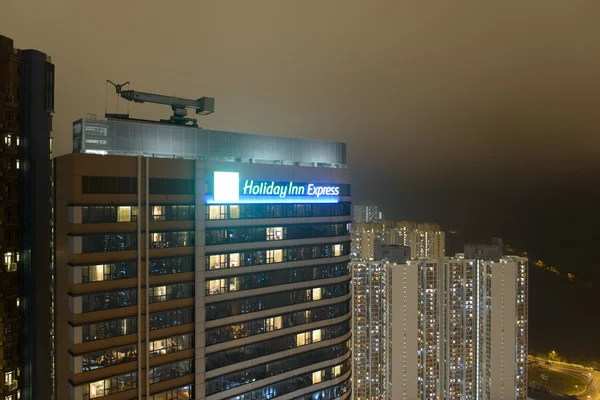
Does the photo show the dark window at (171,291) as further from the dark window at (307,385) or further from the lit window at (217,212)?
the dark window at (307,385)

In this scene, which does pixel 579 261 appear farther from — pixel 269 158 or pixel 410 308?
pixel 269 158

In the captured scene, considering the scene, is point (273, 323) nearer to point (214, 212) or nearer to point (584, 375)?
point (214, 212)

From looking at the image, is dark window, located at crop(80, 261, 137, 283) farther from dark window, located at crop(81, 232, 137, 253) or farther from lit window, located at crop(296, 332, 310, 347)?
lit window, located at crop(296, 332, 310, 347)

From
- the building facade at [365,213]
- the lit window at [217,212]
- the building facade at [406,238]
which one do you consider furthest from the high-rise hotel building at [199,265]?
the building facade at [365,213]

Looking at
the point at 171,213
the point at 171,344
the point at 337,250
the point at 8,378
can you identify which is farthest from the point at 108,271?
the point at 337,250

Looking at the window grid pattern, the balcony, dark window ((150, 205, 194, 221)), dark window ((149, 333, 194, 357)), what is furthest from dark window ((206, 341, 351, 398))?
the balcony

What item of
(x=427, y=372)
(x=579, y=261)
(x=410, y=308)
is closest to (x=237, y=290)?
(x=410, y=308)
